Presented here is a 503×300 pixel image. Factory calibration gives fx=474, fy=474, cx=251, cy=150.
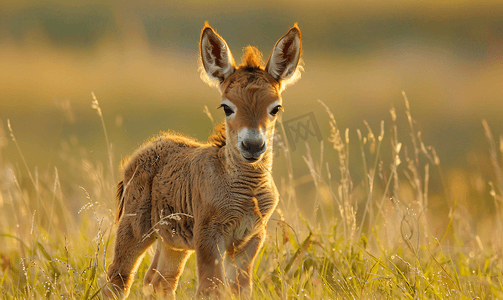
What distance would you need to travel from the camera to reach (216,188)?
4.27m

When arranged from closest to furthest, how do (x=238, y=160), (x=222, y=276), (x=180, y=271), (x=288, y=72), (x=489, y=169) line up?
1. (x=222, y=276)
2. (x=238, y=160)
3. (x=288, y=72)
4. (x=180, y=271)
5. (x=489, y=169)

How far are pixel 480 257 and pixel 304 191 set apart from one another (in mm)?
6684

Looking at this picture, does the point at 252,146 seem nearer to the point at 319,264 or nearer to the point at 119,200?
the point at 319,264

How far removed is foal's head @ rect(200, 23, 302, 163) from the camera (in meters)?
4.08

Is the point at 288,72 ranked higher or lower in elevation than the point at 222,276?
higher

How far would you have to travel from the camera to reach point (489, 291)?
13.9 feet

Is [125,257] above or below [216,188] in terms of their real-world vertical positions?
below

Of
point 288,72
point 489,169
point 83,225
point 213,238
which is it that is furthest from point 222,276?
point 489,169

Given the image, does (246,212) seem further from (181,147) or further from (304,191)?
(304,191)

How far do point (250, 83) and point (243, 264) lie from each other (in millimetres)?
1670

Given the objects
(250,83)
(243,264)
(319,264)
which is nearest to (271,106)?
(250,83)

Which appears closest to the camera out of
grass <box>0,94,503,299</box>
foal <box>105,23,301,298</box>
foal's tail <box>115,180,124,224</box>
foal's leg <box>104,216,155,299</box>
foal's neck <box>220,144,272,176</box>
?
grass <box>0,94,503,299</box>

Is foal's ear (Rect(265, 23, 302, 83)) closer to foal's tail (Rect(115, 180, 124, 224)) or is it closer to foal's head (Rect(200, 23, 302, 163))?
foal's head (Rect(200, 23, 302, 163))

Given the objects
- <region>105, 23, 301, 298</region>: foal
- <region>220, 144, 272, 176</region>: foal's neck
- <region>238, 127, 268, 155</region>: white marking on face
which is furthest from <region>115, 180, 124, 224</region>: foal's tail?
<region>238, 127, 268, 155</region>: white marking on face
